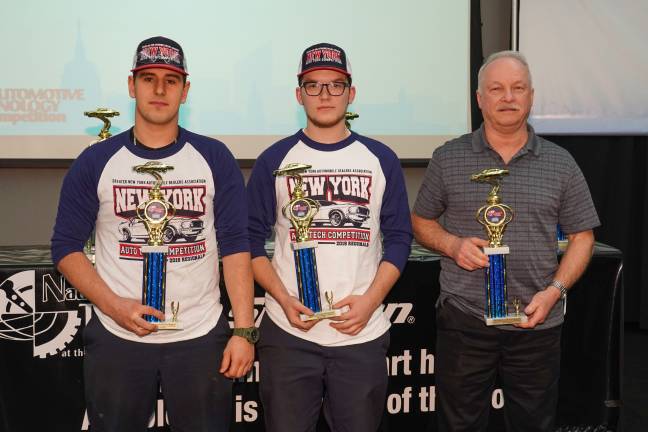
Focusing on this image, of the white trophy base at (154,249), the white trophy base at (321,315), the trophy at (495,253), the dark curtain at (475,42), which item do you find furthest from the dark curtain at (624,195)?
the white trophy base at (154,249)

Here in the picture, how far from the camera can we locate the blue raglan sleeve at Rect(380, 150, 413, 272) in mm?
2168

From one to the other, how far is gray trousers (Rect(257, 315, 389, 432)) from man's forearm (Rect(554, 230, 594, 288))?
736mm

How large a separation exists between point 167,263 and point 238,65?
2823 mm

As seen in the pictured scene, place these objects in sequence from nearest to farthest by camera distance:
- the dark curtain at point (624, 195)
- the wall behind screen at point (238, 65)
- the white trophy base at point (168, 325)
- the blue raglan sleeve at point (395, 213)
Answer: the white trophy base at point (168, 325) < the blue raglan sleeve at point (395, 213) < the wall behind screen at point (238, 65) < the dark curtain at point (624, 195)

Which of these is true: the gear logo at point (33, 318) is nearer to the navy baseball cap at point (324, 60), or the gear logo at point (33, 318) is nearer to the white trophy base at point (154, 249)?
the white trophy base at point (154, 249)

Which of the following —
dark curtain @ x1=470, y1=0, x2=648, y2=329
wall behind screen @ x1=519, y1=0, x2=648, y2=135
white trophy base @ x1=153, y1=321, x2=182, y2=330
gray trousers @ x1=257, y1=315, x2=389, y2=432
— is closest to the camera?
white trophy base @ x1=153, y1=321, x2=182, y2=330

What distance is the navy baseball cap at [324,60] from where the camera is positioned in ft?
6.82

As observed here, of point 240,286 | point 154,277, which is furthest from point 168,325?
point 240,286

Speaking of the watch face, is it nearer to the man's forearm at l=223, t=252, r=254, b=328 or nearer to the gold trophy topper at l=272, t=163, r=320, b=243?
the man's forearm at l=223, t=252, r=254, b=328

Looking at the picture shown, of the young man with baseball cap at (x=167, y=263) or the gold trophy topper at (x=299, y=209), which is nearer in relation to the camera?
the young man with baseball cap at (x=167, y=263)

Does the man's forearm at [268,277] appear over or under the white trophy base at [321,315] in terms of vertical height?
over

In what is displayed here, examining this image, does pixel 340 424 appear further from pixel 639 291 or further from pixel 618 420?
pixel 639 291

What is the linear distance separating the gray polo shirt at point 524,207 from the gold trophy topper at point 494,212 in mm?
88

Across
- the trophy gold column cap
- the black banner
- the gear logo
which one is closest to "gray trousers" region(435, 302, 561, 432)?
the trophy gold column cap
